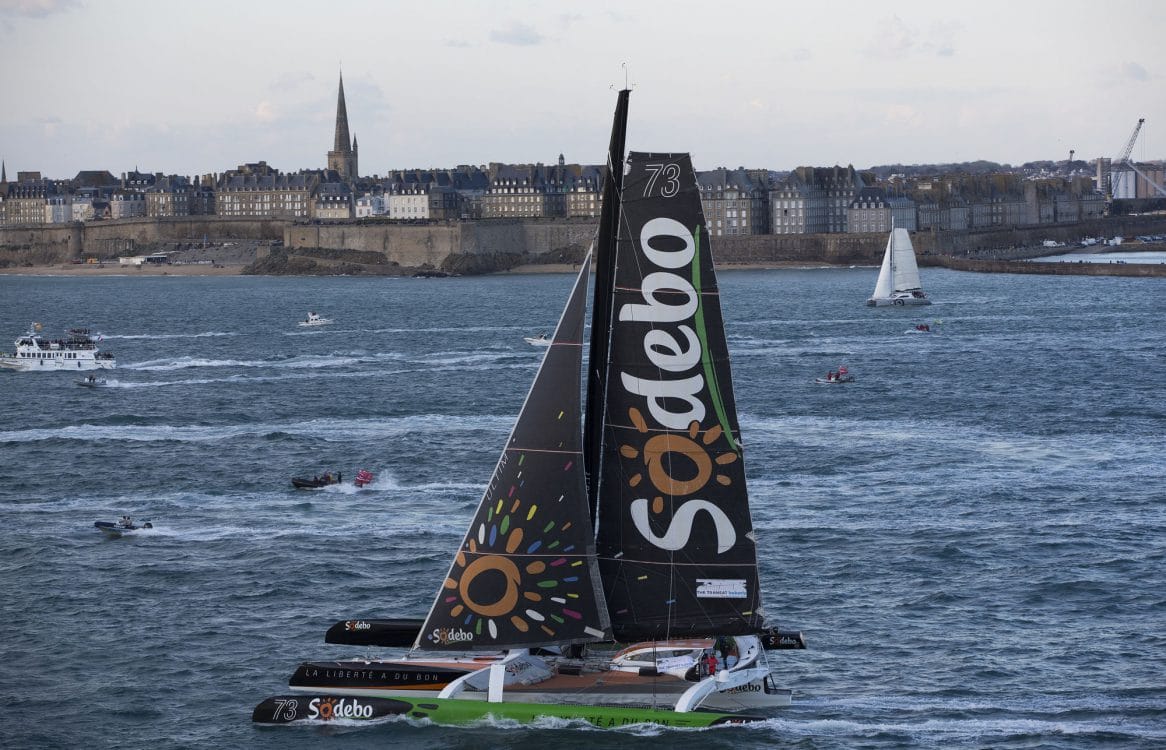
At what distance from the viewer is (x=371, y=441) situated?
157 ft

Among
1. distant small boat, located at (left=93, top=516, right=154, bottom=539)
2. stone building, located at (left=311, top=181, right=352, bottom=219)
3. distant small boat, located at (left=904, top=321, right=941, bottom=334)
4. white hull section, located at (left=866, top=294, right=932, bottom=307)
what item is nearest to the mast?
distant small boat, located at (left=93, top=516, right=154, bottom=539)

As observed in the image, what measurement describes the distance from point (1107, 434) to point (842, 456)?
352 inches

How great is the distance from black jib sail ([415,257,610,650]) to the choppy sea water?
1299 millimetres

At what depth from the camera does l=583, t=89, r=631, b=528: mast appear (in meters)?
19.2

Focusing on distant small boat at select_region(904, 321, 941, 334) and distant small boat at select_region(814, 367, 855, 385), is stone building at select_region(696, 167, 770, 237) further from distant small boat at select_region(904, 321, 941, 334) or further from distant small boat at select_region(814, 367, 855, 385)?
distant small boat at select_region(814, 367, 855, 385)

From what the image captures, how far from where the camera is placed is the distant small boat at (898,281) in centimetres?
10962

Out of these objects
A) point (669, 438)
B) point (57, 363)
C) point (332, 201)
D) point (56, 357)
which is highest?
point (332, 201)

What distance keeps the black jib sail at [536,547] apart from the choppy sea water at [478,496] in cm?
130

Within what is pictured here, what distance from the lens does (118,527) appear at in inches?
1332

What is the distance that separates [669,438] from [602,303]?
1.82 m

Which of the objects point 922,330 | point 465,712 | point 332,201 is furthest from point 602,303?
point 332,201

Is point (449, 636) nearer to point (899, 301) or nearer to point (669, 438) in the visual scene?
point (669, 438)

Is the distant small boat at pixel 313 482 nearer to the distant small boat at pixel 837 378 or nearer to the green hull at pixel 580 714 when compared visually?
the green hull at pixel 580 714

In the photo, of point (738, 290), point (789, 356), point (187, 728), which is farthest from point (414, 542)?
point (738, 290)
